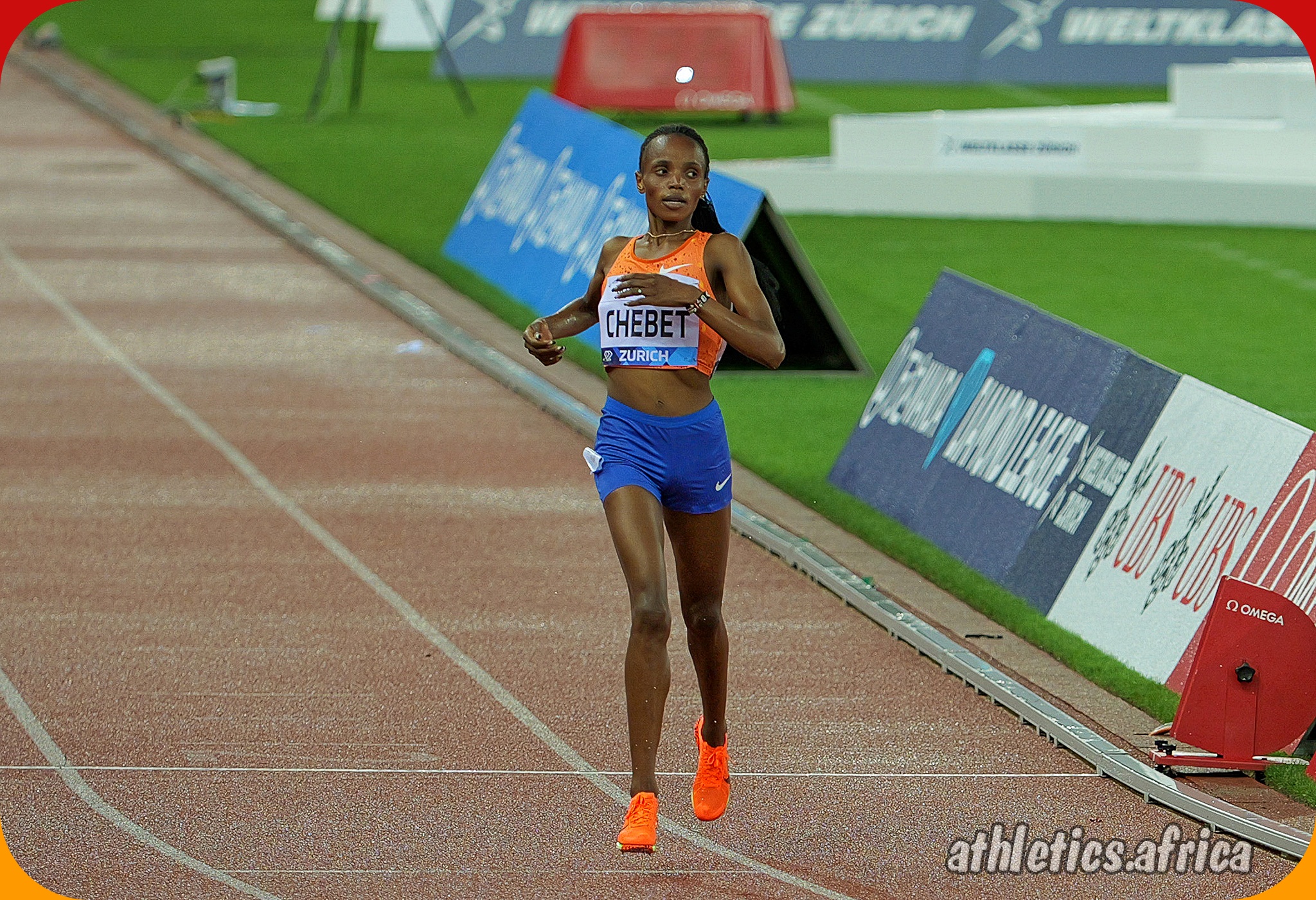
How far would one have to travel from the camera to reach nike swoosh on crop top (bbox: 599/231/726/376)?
6277 millimetres

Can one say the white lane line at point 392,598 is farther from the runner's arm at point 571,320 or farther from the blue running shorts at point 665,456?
the runner's arm at point 571,320

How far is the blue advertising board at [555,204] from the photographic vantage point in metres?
16.2

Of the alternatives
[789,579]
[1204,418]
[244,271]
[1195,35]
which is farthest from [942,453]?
[1195,35]

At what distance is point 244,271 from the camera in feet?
64.4

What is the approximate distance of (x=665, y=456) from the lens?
632 cm

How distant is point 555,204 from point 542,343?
1147cm

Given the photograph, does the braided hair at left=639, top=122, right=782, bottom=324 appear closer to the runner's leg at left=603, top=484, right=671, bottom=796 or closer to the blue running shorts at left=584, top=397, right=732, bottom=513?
the blue running shorts at left=584, top=397, right=732, bottom=513

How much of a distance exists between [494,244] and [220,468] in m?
6.96

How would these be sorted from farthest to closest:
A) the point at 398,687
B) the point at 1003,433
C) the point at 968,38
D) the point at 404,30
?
the point at 404,30
the point at 968,38
the point at 1003,433
the point at 398,687

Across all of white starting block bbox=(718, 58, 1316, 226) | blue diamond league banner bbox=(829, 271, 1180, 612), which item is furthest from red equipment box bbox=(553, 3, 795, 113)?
blue diamond league banner bbox=(829, 271, 1180, 612)

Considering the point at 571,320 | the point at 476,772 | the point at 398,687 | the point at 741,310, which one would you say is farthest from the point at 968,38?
the point at 741,310

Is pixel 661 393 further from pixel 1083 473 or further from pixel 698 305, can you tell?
pixel 1083 473

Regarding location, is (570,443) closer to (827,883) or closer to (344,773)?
(344,773)

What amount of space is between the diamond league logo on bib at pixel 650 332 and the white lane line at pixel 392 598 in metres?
1.57
